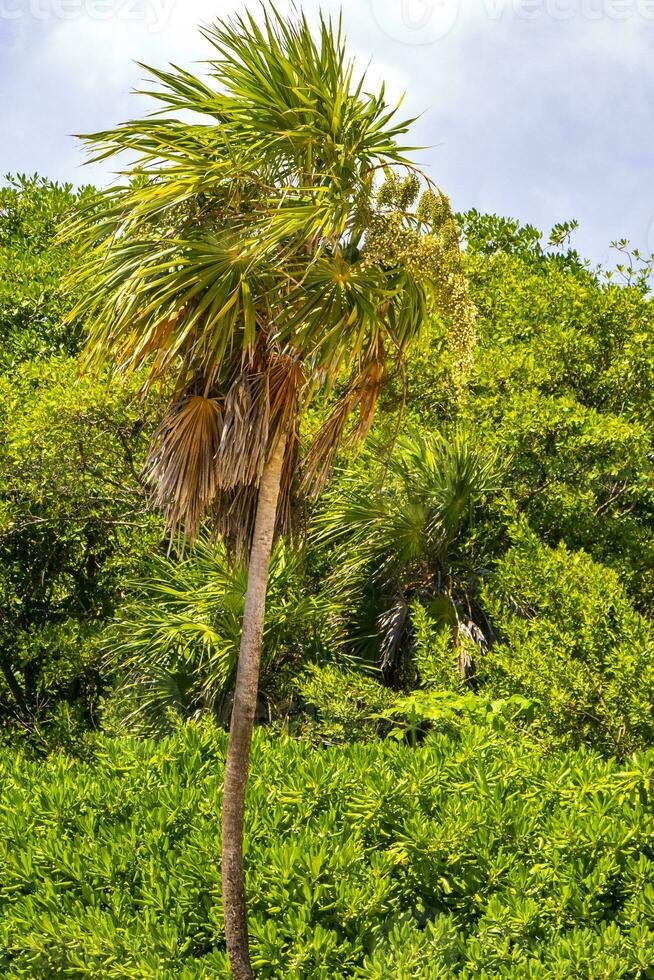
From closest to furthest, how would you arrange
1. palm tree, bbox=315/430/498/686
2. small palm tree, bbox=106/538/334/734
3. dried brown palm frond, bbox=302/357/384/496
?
dried brown palm frond, bbox=302/357/384/496 → small palm tree, bbox=106/538/334/734 → palm tree, bbox=315/430/498/686

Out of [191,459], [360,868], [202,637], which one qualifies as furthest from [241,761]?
[202,637]

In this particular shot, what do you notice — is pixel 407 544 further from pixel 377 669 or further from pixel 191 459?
pixel 191 459

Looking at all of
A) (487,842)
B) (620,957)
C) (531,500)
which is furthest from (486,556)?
(620,957)

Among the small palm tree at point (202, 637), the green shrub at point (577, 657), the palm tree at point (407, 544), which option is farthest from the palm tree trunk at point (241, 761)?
the palm tree at point (407, 544)

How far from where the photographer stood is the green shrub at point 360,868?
5.03m

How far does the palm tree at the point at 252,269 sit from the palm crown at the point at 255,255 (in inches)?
0.4

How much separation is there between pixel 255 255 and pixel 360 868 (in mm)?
3309

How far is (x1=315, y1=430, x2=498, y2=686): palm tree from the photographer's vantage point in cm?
995

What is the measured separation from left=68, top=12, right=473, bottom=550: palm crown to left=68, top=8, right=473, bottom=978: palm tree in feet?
0.03

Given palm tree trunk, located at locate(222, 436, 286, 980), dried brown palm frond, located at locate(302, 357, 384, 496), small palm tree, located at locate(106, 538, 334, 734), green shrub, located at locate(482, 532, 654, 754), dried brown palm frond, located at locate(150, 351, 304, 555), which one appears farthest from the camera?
small palm tree, located at locate(106, 538, 334, 734)

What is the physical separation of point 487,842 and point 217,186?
3.77 m

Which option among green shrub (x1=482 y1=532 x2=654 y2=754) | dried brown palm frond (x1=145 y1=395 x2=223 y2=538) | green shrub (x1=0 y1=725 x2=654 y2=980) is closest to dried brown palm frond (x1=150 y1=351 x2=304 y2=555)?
dried brown palm frond (x1=145 y1=395 x2=223 y2=538)

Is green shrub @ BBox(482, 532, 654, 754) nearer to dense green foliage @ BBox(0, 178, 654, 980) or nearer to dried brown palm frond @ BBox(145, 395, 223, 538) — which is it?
dense green foliage @ BBox(0, 178, 654, 980)

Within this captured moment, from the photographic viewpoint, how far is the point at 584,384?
12.2m
